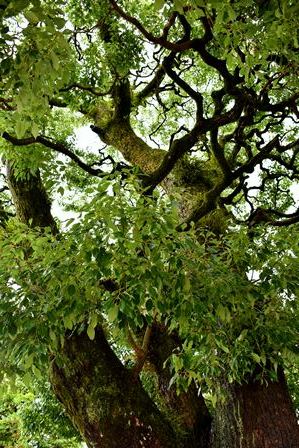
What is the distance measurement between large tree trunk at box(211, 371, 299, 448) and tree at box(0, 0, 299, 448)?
0.01 meters

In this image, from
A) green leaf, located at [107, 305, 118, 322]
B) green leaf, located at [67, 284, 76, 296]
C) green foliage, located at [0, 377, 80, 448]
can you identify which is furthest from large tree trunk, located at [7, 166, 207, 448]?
green foliage, located at [0, 377, 80, 448]

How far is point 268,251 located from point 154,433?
168 centimetres

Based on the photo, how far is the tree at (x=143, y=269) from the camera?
8.86 feet

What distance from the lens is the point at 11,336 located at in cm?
275

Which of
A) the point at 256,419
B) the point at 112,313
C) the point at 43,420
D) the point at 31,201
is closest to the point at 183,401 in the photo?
the point at 256,419

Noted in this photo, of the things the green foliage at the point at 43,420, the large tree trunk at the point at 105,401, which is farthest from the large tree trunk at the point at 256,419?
the green foliage at the point at 43,420

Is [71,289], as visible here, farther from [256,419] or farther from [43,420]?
[43,420]

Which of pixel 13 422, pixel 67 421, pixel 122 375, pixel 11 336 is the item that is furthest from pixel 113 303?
pixel 13 422

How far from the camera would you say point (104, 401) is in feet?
11.8

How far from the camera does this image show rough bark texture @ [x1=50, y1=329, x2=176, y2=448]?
3523 mm

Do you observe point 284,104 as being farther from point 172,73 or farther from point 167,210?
point 167,210

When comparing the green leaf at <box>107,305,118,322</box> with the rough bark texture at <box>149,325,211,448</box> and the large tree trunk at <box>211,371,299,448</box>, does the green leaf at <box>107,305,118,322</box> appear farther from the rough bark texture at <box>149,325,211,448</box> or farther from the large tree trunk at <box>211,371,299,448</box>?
the large tree trunk at <box>211,371,299,448</box>

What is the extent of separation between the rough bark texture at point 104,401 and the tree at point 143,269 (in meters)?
0.01

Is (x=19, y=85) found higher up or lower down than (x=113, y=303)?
higher up
